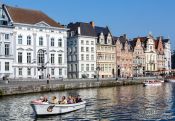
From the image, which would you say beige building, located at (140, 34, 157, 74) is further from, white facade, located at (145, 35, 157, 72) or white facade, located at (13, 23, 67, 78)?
white facade, located at (13, 23, 67, 78)

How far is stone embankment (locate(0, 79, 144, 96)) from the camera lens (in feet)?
193

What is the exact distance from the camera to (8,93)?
57.6 meters

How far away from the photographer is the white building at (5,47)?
3150 inches

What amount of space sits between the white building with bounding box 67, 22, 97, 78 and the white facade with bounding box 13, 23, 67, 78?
7903 mm

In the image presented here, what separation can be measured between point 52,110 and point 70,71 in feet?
212

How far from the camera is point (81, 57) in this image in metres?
100

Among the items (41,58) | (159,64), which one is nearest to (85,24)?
(41,58)

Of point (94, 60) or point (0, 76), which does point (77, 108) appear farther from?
point (94, 60)

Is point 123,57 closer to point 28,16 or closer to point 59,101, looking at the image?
point 28,16

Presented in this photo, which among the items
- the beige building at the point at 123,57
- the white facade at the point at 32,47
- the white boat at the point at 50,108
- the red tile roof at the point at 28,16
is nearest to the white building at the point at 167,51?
the beige building at the point at 123,57

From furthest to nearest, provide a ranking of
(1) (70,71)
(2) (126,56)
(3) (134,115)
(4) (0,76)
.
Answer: (2) (126,56) → (1) (70,71) → (4) (0,76) → (3) (134,115)

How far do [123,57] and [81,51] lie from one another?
67.5ft

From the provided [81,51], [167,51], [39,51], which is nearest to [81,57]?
[81,51]

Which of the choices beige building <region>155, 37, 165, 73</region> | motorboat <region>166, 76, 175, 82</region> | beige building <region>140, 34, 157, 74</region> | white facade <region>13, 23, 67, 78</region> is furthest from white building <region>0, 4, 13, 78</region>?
beige building <region>155, 37, 165, 73</region>
